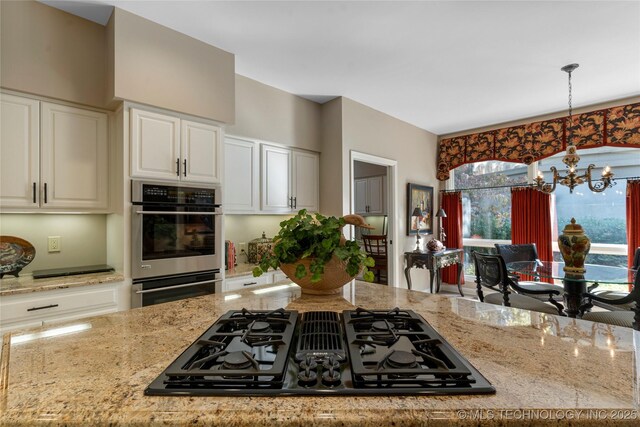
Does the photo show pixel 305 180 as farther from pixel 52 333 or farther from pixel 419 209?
pixel 52 333

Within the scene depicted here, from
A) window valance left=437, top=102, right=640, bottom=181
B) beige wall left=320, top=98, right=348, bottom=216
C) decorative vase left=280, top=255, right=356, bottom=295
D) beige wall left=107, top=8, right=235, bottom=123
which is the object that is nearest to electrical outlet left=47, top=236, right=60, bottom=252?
beige wall left=107, top=8, right=235, bottom=123

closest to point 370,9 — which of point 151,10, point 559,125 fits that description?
point 151,10

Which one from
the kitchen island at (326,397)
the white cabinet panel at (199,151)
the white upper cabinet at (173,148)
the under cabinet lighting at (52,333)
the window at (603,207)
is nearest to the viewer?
the kitchen island at (326,397)

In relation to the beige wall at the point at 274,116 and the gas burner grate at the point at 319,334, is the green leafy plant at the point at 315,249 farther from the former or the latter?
the beige wall at the point at 274,116

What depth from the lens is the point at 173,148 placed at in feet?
8.16

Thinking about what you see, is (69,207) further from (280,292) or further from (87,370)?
(87,370)

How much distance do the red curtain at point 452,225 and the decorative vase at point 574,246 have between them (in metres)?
2.60

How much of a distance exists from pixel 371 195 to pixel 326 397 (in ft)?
17.8

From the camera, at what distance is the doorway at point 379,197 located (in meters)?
4.55

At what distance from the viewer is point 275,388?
64 cm

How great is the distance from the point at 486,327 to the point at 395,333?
327 mm

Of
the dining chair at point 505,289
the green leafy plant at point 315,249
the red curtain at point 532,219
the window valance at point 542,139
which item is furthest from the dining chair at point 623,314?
the window valance at point 542,139

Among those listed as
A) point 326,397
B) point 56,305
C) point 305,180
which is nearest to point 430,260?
point 305,180

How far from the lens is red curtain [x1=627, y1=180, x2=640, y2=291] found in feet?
→ 12.4
